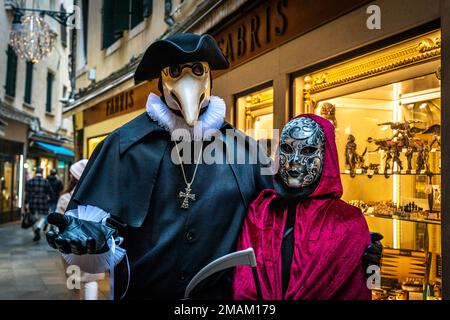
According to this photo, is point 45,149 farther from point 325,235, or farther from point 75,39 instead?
point 325,235

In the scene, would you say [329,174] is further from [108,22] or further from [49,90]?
[49,90]

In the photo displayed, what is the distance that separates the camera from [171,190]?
2262mm

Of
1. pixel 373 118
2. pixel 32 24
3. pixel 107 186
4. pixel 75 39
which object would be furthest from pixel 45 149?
pixel 107 186

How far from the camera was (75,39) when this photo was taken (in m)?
14.2

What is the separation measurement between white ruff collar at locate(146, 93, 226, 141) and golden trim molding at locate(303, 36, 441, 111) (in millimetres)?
1818

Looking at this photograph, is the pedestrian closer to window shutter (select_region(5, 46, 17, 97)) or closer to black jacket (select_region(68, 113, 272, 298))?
black jacket (select_region(68, 113, 272, 298))

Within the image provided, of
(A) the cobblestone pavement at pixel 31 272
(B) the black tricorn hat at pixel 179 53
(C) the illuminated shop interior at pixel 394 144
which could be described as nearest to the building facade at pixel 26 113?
(A) the cobblestone pavement at pixel 31 272

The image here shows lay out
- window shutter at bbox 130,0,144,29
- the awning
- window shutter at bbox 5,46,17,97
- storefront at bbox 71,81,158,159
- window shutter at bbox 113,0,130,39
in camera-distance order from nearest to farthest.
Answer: storefront at bbox 71,81,158,159 < window shutter at bbox 130,0,144,29 < window shutter at bbox 113,0,130,39 < window shutter at bbox 5,46,17,97 < the awning

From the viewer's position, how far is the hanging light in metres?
9.48

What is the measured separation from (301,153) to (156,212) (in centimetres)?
65

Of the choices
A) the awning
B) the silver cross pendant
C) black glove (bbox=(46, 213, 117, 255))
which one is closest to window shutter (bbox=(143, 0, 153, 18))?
the silver cross pendant

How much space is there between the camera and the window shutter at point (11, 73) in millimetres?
15143

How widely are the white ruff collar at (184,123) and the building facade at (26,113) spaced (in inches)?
470

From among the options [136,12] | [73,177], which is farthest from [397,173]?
[136,12]
